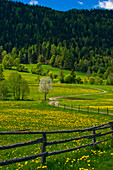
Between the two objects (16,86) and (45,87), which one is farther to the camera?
(16,86)

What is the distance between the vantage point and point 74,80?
158 meters

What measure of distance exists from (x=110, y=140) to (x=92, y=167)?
5.58 m

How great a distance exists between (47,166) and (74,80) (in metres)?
150

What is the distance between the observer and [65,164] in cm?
958

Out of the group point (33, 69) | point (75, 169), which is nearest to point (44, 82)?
point (75, 169)

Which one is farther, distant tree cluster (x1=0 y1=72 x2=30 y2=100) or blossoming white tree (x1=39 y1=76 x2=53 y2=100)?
distant tree cluster (x1=0 y1=72 x2=30 y2=100)

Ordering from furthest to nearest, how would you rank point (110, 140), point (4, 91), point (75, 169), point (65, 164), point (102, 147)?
point (4, 91)
point (110, 140)
point (102, 147)
point (65, 164)
point (75, 169)

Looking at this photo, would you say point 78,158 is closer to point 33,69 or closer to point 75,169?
point 75,169

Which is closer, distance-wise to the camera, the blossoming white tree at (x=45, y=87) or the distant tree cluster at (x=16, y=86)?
the blossoming white tree at (x=45, y=87)

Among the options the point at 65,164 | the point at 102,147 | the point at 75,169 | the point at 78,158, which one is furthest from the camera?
the point at 102,147

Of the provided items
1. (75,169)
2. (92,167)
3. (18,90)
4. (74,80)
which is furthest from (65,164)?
(74,80)

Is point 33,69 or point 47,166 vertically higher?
point 33,69

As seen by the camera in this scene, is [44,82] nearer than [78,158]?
No

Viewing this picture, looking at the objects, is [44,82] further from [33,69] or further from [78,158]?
[33,69]
